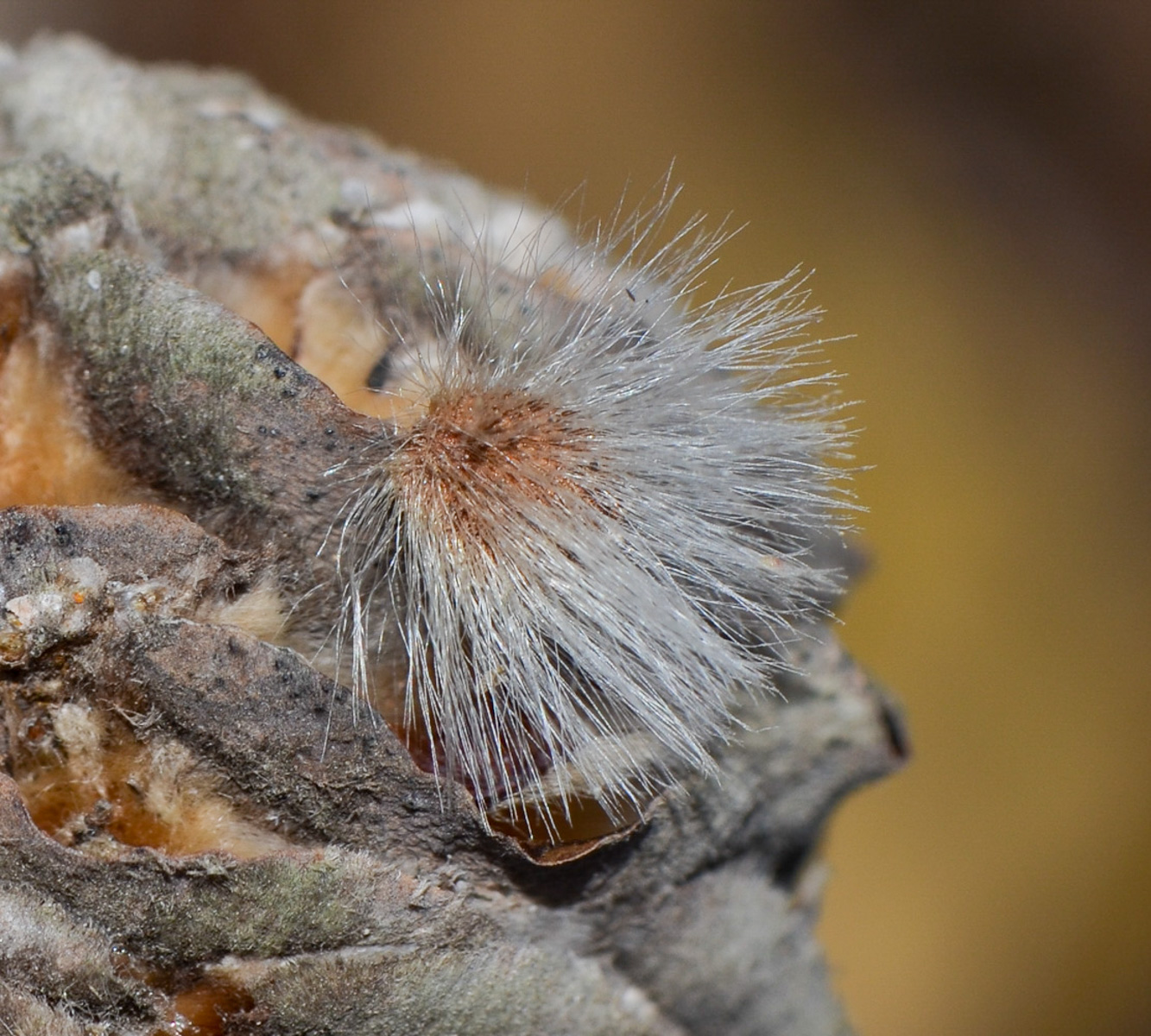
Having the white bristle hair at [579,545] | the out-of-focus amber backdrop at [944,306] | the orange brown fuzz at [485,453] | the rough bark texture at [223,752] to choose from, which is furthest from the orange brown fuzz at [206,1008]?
the out-of-focus amber backdrop at [944,306]

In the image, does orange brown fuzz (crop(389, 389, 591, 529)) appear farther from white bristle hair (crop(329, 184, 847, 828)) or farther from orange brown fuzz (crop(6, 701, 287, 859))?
orange brown fuzz (crop(6, 701, 287, 859))

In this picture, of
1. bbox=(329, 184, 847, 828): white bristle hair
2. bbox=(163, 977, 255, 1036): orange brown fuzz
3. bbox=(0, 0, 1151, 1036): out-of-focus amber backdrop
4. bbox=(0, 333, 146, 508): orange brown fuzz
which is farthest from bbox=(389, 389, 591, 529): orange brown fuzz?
bbox=(0, 0, 1151, 1036): out-of-focus amber backdrop

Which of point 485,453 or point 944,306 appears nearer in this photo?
point 485,453

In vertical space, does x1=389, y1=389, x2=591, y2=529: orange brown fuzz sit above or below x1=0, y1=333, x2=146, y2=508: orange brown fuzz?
above

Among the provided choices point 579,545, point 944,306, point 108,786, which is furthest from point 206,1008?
point 944,306

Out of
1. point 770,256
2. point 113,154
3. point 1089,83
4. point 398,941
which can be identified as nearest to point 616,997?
point 398,941

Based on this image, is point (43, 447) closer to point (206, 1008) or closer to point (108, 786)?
point (108, 786)
